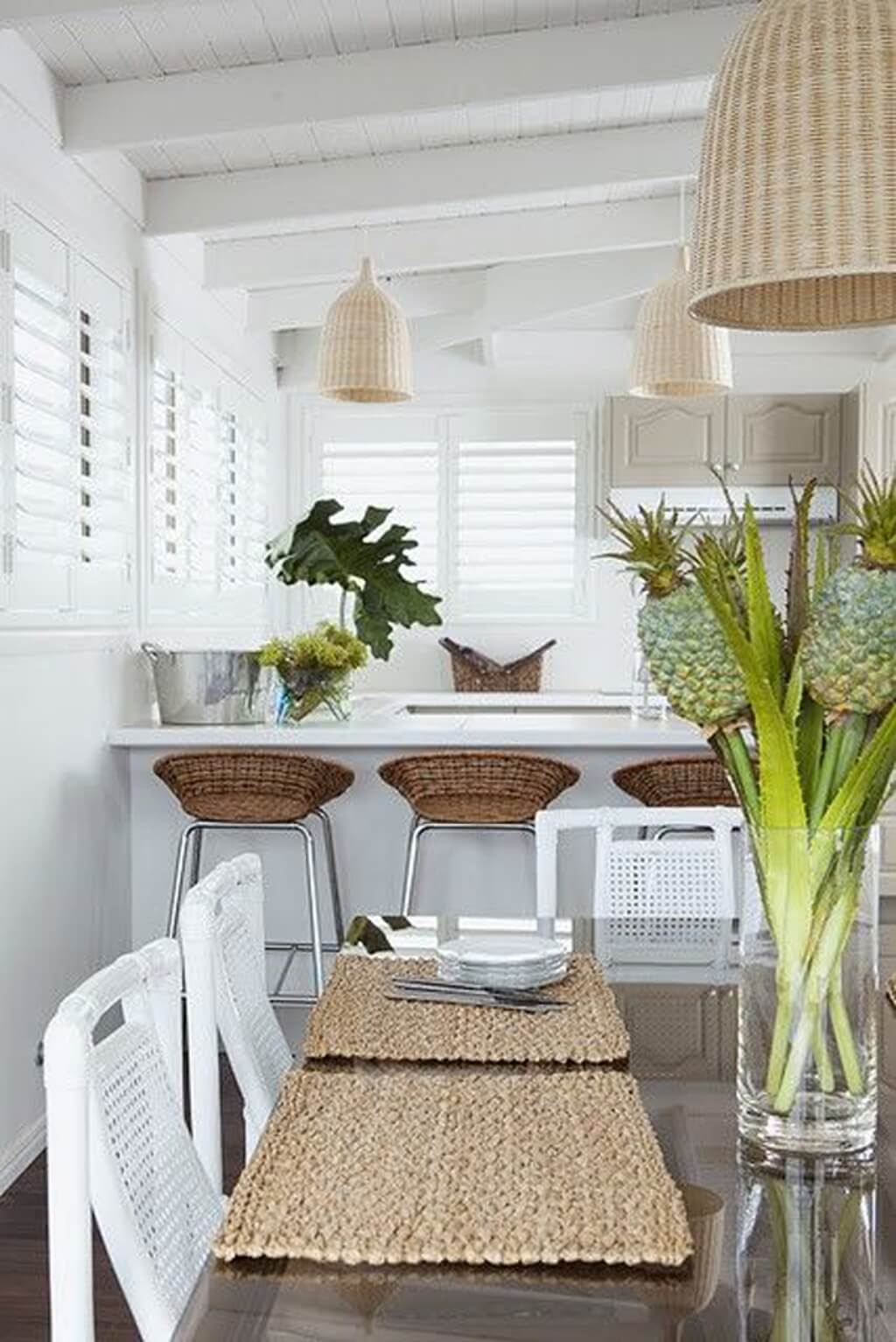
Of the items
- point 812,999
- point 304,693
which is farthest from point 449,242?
point 812,999

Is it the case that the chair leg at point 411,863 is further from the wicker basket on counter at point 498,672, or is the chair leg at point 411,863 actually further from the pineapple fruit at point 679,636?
the wicker basket on counter at point 498,672

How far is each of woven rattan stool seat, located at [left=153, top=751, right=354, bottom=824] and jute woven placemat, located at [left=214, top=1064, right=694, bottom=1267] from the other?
8.19ft

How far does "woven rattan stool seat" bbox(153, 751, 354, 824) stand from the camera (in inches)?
161

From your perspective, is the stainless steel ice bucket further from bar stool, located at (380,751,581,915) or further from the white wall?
bar stool, located at (380,751,581,915)

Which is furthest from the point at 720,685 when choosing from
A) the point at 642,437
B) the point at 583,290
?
the point at 642,437

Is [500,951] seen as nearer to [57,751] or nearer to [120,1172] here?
[120,1172]

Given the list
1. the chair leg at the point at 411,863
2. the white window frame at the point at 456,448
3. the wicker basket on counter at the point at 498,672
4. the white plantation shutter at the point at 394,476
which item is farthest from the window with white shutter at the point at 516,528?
the chair leg at the point at 411,863

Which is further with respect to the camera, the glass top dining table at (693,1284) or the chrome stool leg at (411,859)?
the chrome stool leg at (411,859)

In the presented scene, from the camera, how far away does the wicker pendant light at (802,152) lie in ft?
4.73

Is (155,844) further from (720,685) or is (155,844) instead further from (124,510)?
(720,685)

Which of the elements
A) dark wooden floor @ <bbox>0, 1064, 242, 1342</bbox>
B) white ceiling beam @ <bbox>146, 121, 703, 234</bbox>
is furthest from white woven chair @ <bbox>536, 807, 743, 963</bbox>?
white ceiling beam @ <bbox>146, 121, 703, 234</bbox>

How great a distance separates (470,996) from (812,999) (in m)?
0.60

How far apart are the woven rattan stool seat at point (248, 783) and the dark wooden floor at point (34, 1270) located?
808 mm

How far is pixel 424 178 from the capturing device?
16.0ft
